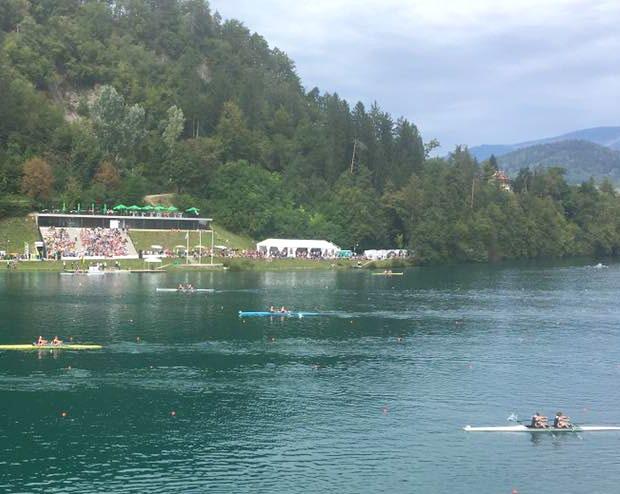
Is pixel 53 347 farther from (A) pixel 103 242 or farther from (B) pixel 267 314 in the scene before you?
(A) pixel 103 242

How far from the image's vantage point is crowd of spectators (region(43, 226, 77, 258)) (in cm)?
12431

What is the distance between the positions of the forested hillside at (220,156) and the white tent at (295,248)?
6230 millimetres

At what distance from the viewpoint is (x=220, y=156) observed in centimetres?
17012

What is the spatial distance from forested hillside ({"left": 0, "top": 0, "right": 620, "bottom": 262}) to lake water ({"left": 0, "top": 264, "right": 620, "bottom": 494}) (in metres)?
61.0

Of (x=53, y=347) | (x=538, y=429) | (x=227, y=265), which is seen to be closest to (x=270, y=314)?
(x=53, y=347)

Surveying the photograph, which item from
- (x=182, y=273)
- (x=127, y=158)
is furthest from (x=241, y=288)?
(x=127, y=158)

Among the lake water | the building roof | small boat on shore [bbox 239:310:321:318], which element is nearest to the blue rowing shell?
small boat on shore [bbox 239:310:321:318]

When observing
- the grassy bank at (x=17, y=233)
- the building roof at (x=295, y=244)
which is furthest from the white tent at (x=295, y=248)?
the grassy bank at (x=17, y=233)

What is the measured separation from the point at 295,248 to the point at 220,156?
118ft

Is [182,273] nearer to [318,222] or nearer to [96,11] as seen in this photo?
A: [318,222]

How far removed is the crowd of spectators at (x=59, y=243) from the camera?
12431 cm

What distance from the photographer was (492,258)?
7249 inches

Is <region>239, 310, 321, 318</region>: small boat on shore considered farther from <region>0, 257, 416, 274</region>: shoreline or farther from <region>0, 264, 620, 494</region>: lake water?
<region>0, 257, 416, 274</region>: shoreline

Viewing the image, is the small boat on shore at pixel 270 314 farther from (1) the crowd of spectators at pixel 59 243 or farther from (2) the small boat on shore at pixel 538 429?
(1) the crowd of spectators at pixel 59 243
